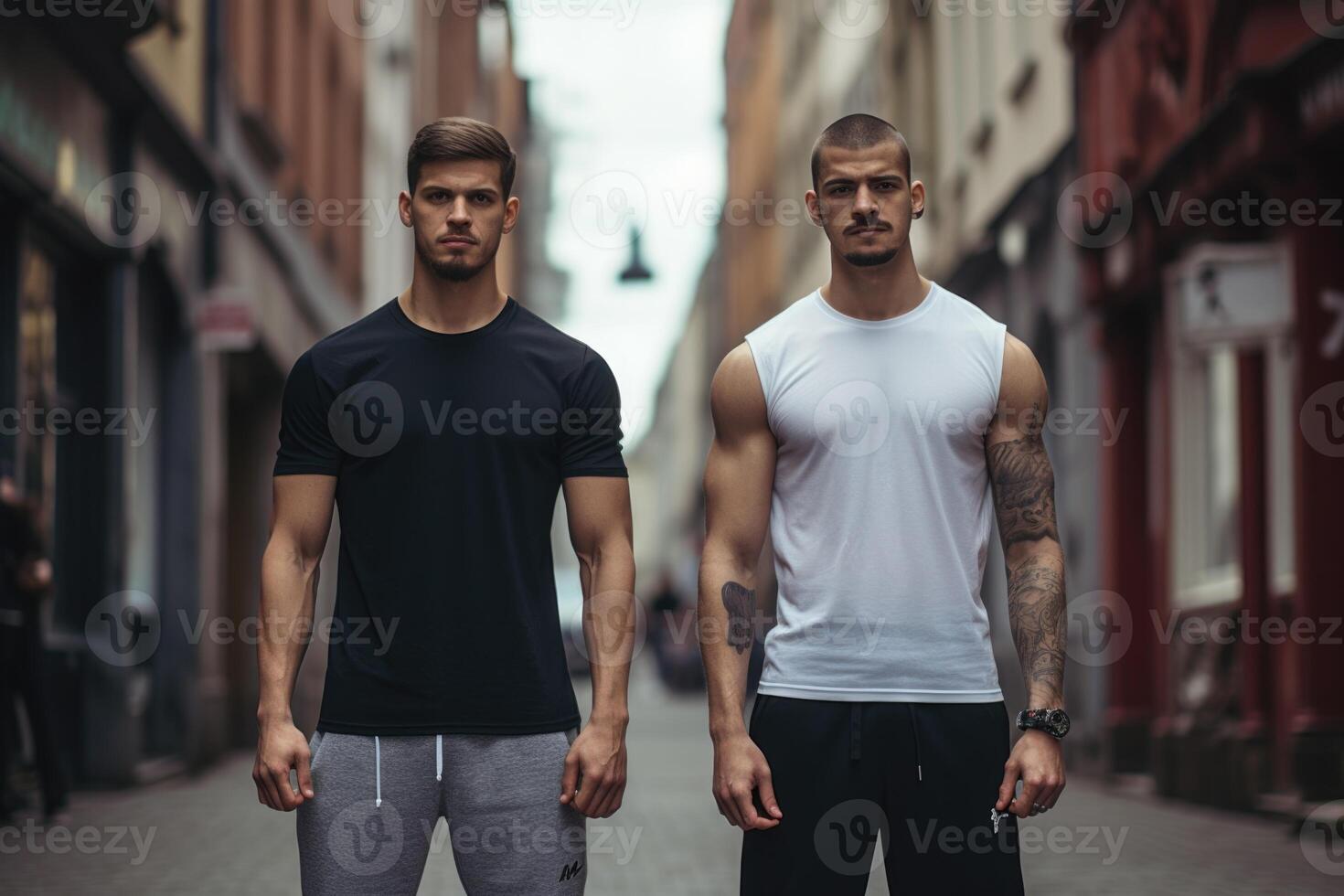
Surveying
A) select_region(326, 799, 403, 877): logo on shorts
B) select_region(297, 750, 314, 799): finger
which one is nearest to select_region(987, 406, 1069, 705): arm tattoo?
select_region(326, 799, 403, 877): logo on shorts

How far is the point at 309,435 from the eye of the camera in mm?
4312

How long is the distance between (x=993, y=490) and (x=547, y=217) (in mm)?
95659

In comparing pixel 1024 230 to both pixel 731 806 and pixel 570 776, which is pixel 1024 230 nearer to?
pixel 731 806

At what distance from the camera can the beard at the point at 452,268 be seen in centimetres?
429

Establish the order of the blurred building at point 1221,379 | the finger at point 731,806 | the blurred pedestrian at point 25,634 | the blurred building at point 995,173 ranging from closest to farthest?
1. the finger at point 731,806
2. the blurred pedestrian at point 25,634
3. the blurred building at point 1221,379
4. the blurred building at point 995,173

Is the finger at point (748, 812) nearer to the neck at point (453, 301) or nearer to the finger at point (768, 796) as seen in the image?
the finger at point (768, 796)

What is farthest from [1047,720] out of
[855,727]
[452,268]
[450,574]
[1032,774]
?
[452,268]

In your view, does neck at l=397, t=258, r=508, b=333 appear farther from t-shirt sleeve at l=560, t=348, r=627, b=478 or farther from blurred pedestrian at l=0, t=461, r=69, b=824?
blurred pedestrian at l=0, t=461, r=69, b=824

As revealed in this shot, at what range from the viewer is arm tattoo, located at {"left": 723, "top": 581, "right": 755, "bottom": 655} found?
175 inches

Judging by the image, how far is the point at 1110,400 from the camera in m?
17.3

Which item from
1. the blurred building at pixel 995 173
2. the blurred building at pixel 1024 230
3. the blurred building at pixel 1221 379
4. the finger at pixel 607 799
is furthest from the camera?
the blurred building at pixel 995 173

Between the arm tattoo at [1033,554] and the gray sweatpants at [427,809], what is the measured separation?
953 mm

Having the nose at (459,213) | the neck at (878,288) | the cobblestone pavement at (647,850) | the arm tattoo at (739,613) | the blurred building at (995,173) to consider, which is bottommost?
the cobblestone pavement at (647,850)

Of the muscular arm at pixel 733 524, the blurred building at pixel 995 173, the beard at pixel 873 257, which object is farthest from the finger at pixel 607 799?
the blurred building at pixel 995 173
